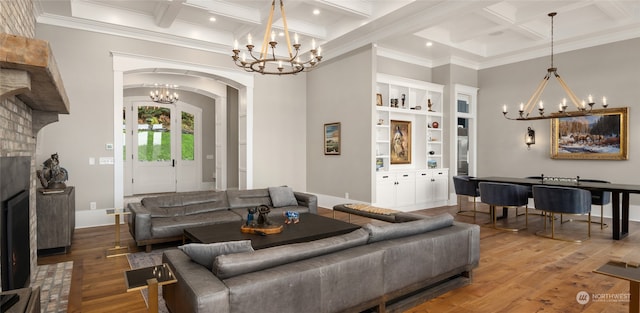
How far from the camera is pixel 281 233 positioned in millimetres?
3904

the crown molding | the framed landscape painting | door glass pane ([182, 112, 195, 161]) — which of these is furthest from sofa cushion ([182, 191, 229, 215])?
the framed landscape painting

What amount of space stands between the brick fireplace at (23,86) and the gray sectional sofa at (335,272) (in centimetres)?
133

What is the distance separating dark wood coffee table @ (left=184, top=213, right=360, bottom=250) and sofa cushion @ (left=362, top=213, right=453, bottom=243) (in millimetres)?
1052

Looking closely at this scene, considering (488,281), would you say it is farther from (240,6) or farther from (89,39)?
(89,39)

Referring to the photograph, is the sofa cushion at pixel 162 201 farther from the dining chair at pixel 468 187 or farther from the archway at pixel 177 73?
the dining chair at pixel 468 187

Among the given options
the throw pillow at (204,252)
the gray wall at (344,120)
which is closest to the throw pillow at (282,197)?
the gray wall at (344,120)

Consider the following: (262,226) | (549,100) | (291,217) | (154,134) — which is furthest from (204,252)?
(154,134)

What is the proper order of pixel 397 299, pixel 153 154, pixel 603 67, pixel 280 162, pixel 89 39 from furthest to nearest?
pixel 153 154 → pixel 280 162 → pixel 603 67 → pixel 89 39 → pixel 397 299

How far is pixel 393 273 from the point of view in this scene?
2785 millimetres

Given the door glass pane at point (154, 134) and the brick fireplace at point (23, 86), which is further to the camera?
the door glass pane at point (154, 134)

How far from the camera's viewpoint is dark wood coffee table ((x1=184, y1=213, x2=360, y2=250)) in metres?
3.59

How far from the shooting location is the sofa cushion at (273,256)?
2131mm

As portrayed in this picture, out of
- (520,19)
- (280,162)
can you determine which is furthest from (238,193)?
(520,19)

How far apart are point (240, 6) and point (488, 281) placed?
5619 millimetres
